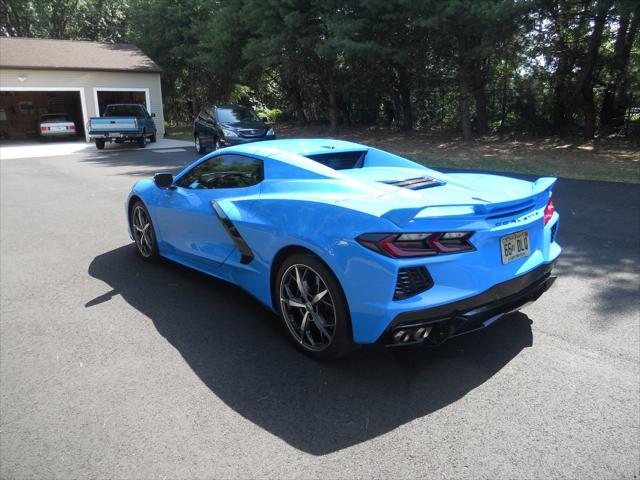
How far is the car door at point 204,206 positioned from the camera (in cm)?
421

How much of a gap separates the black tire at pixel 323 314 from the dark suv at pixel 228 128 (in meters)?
13.1

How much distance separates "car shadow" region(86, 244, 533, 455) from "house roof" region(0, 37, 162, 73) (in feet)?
81.1

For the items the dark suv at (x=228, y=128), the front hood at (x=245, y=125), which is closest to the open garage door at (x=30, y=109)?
the dark suv at (x=228, y=128)

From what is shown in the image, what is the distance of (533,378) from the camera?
3215 mm

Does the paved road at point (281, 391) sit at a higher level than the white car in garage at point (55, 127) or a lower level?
lower

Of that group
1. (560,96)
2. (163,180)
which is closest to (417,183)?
(163,180)

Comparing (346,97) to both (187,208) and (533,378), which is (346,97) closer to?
(187,208)

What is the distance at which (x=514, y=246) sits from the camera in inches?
127

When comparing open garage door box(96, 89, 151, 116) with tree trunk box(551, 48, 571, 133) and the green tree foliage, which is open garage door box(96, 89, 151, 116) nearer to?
the green tree foliage

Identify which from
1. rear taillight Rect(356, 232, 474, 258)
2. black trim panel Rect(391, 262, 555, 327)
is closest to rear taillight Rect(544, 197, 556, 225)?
black trim panel Rect(391, 262, 555, 327)

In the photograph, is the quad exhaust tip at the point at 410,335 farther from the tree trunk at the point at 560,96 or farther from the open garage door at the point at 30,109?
the open garage door at the point at 30,109

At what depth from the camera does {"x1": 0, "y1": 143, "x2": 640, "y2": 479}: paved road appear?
255 centimetres

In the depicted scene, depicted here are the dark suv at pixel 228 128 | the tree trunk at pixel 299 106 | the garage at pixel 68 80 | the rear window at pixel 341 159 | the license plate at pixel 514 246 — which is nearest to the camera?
the license plate at pixel 514 246

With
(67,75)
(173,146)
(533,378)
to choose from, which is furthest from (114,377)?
(67,75)
